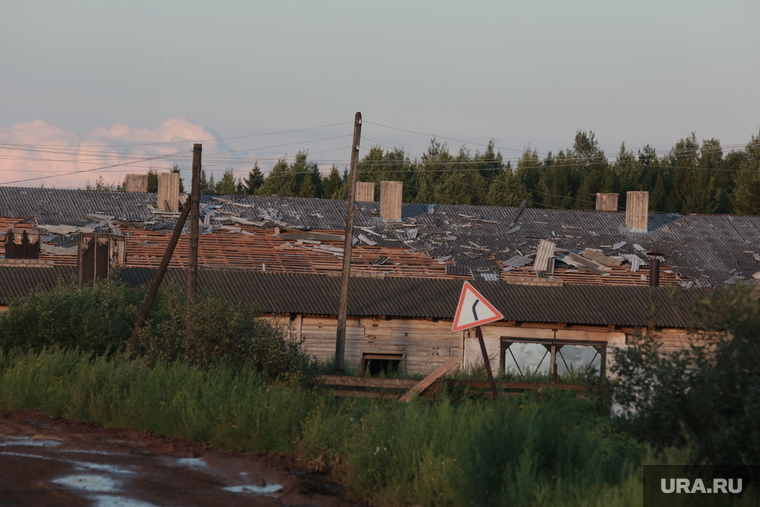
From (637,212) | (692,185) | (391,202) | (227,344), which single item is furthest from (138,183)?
(692,185)

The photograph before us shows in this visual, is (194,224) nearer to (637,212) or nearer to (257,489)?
(257,489)

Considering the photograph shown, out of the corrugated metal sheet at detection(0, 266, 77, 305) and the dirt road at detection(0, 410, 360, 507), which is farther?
the corrugated metal sheet at detection(0, 266, 77, 305)

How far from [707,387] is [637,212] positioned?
1279 inches

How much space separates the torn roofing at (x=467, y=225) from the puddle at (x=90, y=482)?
2386cm

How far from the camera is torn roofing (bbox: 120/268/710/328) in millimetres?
26391

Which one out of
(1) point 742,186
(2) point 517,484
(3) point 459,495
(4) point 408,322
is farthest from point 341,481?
(1) point 742,186

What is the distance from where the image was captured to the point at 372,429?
10.0 meters

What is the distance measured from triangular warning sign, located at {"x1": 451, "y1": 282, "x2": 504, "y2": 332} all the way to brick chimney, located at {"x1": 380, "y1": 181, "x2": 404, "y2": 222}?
2238cm

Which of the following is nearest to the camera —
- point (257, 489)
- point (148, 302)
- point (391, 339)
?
point (257, 489)

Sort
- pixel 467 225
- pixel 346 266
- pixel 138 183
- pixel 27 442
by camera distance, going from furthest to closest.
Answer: pixel 138 183, pixel 467 225, pixel 346 266, pixel 27 442

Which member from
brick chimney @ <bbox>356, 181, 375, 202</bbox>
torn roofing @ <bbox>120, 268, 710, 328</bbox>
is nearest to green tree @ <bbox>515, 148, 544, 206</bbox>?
brick chimney @ <bbox>356, 181, 375, 202</bbox>

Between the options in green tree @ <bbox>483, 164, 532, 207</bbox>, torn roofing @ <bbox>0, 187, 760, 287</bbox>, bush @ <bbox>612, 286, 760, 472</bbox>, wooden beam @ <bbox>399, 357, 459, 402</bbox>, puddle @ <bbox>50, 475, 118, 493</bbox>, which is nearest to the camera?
bush @ <bbox>612, 286, 760, 472</bbox>

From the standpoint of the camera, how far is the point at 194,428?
12055 mm

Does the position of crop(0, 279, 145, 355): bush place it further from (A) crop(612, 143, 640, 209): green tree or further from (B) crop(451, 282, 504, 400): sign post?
(A) crop(612, 143, 640, 209): green tree
